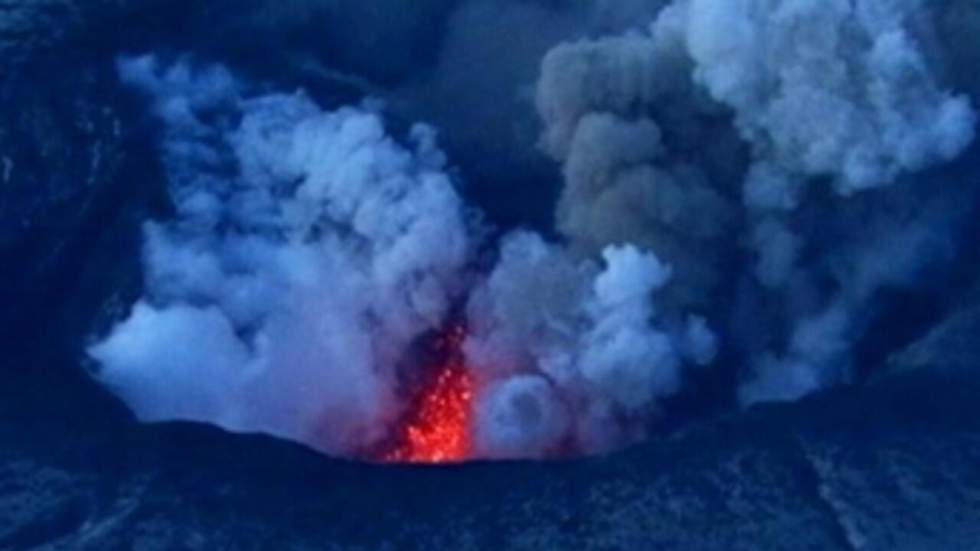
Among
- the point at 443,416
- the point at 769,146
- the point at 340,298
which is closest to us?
the point at 769,146

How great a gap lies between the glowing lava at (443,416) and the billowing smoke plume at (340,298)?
14cm

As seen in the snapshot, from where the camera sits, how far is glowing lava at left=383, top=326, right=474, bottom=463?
1362 centimetres

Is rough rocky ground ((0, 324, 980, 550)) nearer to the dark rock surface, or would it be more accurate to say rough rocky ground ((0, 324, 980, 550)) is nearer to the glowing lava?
the dark rock surface

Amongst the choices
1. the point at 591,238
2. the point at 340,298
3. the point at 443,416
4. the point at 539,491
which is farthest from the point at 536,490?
the point at 340,298

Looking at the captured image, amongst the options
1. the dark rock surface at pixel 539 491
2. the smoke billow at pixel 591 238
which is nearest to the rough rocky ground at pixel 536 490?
the dark rock surface at pixel 539 491

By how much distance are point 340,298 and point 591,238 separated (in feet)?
6.63

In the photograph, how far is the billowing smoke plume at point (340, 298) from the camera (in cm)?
1314

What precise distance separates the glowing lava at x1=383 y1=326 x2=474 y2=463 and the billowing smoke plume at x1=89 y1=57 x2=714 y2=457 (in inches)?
5.7

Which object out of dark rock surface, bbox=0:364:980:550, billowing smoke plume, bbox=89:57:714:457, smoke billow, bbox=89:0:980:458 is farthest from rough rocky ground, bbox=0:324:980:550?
smoke billow, bbox=89:0:980:458

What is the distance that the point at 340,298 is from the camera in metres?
14.2

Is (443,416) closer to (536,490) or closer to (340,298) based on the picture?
(340,298)

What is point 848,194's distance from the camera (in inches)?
542

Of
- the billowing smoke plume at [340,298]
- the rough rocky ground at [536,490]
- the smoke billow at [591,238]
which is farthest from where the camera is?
the smoke billow at [591,238]

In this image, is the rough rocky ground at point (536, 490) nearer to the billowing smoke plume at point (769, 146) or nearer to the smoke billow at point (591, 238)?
the smoke billow at point (591, 238)
